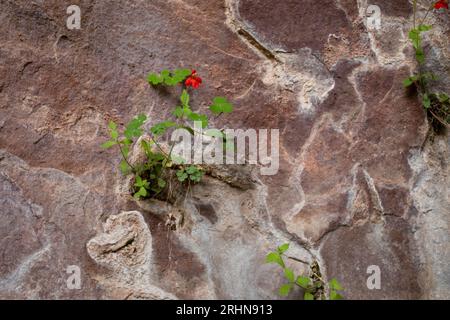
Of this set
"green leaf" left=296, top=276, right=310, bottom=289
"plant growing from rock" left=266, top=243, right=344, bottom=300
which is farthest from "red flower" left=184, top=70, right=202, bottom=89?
"green leaf" left=296, top=276, right=310, bottom=289

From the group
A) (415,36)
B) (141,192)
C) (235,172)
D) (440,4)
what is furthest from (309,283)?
(440,4)

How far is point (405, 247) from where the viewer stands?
245cm

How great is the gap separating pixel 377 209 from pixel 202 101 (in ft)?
3.50

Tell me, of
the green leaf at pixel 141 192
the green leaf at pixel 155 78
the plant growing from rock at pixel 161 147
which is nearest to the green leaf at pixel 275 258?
the plant growing from rock at pixel 161 147

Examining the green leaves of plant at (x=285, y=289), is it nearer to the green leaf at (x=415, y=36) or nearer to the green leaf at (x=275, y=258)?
the green leaf at (x=275, y=258)

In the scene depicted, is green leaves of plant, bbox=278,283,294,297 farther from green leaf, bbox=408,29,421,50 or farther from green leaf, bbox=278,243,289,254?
green leaf, bbox=408,29,421,50

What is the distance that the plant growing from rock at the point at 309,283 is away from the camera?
7.21 ft

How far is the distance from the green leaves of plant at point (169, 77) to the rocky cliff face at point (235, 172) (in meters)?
0.06

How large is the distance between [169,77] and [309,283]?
4.10ft

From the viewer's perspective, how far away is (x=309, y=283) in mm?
2309

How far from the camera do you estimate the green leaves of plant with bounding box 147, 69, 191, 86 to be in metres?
2.50

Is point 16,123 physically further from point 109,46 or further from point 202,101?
point 202,101

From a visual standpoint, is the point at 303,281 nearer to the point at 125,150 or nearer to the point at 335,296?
the point at 335,296

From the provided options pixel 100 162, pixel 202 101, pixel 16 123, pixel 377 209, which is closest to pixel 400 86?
pixel 377 209
